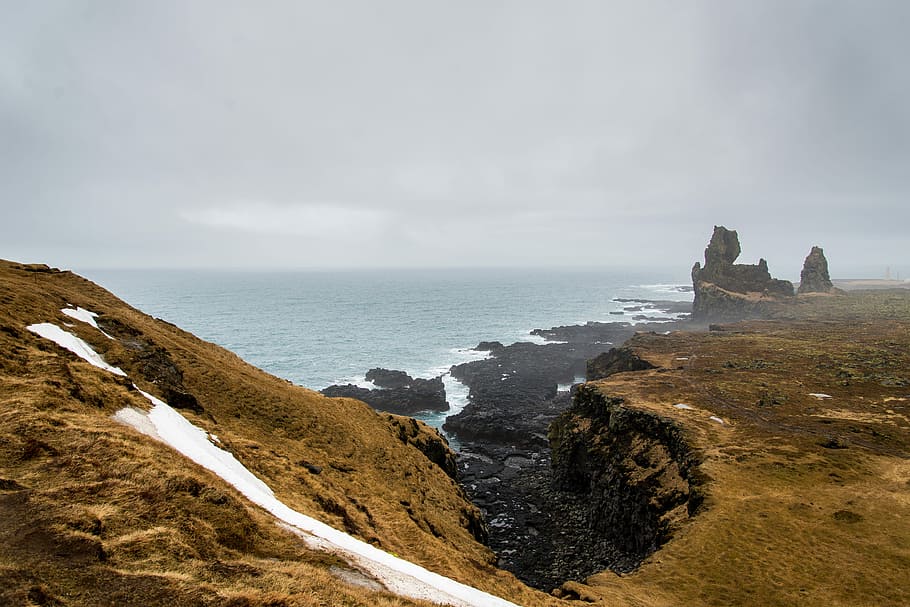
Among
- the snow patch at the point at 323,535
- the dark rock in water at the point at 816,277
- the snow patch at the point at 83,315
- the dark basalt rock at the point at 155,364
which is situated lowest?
the snow patch at the point at 323,535

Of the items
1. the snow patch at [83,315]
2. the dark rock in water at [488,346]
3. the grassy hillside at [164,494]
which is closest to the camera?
the grassy hillside at [164,494]

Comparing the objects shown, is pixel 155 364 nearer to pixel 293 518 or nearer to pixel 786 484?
pixel 293 518

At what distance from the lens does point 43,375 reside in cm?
1553

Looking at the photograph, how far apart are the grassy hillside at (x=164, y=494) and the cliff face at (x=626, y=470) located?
13.6 metres

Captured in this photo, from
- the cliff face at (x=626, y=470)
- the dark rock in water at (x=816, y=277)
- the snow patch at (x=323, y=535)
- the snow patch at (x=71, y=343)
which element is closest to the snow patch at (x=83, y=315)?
the snow patch at (x=71, y=343)

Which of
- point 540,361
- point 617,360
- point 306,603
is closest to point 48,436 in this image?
point 306,603

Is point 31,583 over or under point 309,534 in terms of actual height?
over

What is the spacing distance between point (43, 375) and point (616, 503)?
1506 inches

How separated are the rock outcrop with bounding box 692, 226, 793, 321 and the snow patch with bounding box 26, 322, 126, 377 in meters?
166

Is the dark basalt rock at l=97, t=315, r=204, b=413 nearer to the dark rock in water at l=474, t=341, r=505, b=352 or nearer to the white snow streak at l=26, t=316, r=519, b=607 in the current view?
the white snow streak at l=26, t=316, r=519, b=607

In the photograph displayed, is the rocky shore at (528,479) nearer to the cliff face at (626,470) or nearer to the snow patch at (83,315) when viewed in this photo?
the cliff face at (626,470)

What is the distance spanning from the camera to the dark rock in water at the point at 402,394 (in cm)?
7119

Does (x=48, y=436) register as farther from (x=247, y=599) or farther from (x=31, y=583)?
(x=247, y=599)

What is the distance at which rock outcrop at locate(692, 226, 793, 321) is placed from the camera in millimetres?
144375
